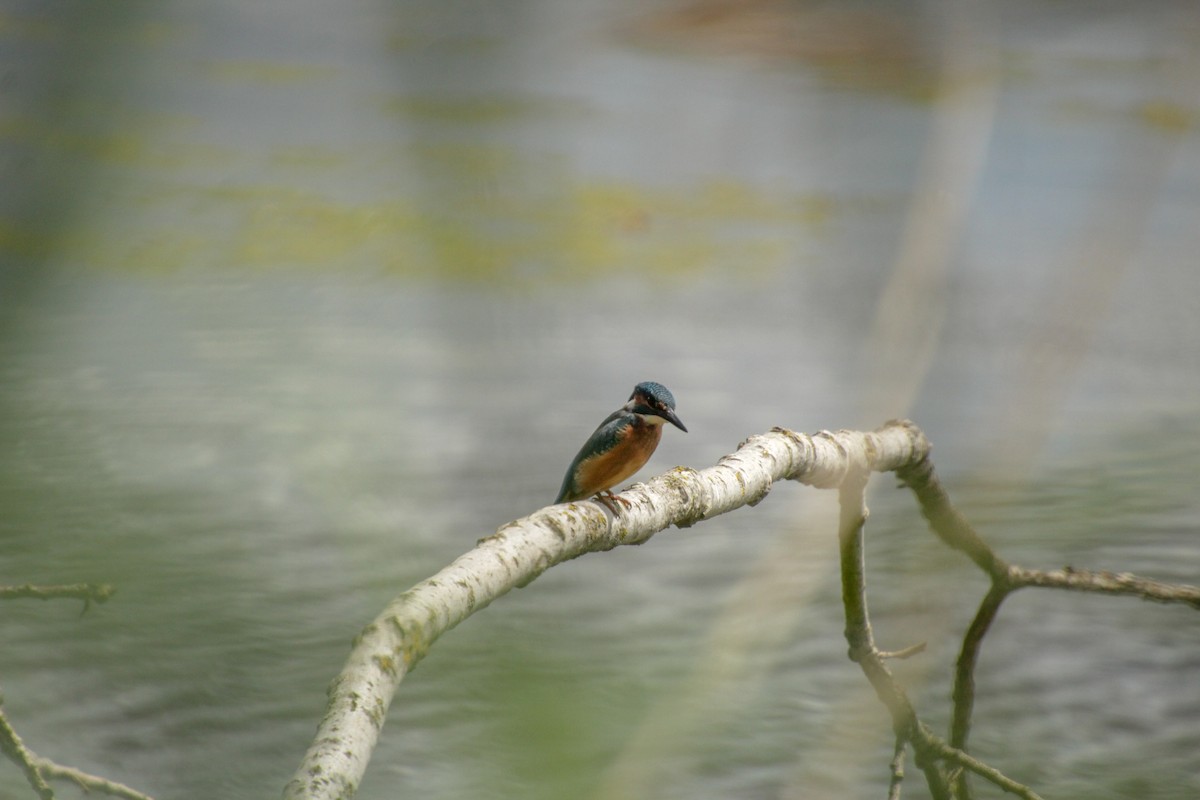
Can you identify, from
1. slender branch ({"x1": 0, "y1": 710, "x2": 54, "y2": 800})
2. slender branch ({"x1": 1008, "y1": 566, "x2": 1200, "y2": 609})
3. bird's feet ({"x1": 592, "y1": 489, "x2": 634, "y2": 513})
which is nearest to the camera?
slender branch ({"x1": 0, "y1": 710, "x2": 54, "y2": 800})

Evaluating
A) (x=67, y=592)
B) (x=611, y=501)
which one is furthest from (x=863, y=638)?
(x=67, y=592)

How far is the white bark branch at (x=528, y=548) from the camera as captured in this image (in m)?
0.30

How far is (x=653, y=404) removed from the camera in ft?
3.61

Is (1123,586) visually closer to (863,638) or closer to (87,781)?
(863,638)

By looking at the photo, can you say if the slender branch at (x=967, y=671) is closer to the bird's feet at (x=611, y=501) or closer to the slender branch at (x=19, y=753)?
the bird's feet at (x=611, y=501)

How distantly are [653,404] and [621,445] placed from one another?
0.08 meters

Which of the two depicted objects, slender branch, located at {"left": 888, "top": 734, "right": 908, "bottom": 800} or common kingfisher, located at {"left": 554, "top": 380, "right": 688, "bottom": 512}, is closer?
slender branch, located at {"left": 888, "top": 734, "right": 908, "bottom": 800}

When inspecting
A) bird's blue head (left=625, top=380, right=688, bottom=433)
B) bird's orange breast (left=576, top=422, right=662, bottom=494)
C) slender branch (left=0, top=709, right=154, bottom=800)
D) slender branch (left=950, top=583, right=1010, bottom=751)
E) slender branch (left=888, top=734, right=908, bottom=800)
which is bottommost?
slender branch (left=0, top=709, right=154, bottom=800)

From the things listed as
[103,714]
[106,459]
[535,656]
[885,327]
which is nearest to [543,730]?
[535,656]

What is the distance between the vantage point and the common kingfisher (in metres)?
1.04

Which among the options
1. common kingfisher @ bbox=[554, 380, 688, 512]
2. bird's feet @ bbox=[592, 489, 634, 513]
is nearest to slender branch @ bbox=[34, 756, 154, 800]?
bird's feet @ bbox=[592, 489, 634, 513]

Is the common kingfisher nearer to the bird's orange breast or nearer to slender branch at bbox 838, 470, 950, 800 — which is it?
the bird's orange breast

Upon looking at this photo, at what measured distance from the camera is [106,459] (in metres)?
0.58

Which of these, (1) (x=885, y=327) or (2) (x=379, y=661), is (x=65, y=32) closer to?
(2) (x=379, y=661)
